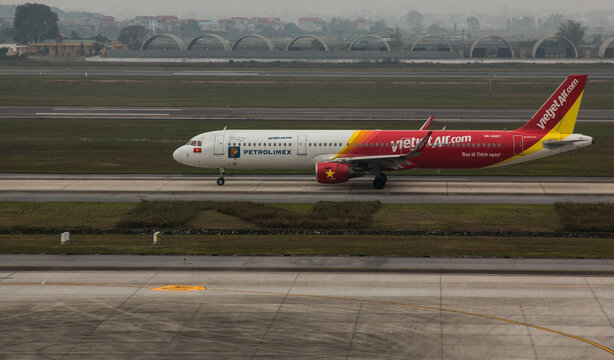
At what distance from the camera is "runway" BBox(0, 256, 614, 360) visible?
2661 centimetres

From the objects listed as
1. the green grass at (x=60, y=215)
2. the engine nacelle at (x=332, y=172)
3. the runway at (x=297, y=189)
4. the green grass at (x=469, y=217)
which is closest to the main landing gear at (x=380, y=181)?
the runway at (x=297, y=189)

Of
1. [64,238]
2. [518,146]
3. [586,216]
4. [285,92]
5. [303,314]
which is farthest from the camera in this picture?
[285,92]

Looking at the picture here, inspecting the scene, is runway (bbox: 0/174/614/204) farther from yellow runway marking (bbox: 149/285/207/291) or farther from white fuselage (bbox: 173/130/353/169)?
yellow runway marking (bbox: 149/285/207/291)

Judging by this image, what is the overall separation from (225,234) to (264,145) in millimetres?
15246

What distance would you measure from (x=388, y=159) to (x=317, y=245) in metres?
16.9

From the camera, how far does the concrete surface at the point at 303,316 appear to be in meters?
26.6

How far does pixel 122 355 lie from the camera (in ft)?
85.9

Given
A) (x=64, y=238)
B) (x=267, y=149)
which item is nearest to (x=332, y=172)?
(x=267, y=149)

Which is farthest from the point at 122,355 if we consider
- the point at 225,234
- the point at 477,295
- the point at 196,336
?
the point at 225,234

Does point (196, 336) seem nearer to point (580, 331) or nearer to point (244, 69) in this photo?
point (580, 331)

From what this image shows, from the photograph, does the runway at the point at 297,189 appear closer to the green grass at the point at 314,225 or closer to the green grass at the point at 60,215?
the green grass at the point at 60,215

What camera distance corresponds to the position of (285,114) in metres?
97.9

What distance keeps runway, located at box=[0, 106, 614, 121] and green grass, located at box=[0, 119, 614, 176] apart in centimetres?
399

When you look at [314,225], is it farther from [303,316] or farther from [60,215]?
[60,215]
